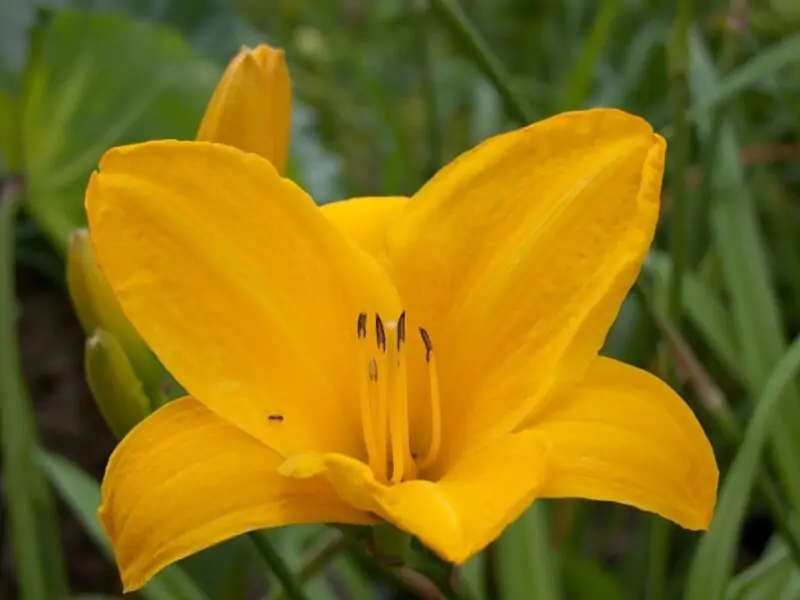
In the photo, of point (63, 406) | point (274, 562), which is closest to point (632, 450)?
point (274, 562)

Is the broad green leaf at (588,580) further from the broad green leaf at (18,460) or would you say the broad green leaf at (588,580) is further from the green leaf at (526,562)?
the broad green leaf at (18,460)

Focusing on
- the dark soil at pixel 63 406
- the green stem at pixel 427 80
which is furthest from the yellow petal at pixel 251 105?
the dark soil at pixel 63 406

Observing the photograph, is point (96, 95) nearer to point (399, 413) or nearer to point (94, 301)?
point (94, 301)

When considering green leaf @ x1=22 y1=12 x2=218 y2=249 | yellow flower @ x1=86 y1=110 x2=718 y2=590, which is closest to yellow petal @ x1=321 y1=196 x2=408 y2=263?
yellow flower @ x1=86 y1=110 x2=718 y2=590

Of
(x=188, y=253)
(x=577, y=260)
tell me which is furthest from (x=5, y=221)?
(x=577, y=260)

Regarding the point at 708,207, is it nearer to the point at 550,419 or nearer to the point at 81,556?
the point at 550,419

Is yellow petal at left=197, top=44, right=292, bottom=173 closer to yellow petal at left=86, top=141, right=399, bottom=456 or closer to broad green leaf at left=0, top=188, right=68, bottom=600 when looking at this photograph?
yellow petal at left=86, top=141, right=399, bottom=456

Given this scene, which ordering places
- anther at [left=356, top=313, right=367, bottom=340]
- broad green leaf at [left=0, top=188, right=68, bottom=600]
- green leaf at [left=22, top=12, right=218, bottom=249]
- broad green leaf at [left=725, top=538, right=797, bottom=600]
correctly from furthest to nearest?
green leaf at [left=22, top=12, right=218, bottom=249] < broad green leaf at [left=0, top=188, right=68, bottom=600] < broad green leaf at [left=725, top=538, right=797, bottom=600] < anther at [left=356, top=313, right=367, bottom=340]
